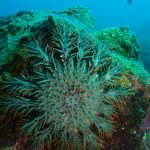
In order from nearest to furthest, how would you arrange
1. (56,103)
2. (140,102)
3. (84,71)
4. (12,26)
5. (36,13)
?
(56,103), (84,71), (140,102), (12,26), (36,13)

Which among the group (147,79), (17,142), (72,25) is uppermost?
(72,25)

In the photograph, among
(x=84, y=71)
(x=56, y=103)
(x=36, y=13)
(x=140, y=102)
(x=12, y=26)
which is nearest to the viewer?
(x=56, y=103)

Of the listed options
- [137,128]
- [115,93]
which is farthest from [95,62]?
[137,128]

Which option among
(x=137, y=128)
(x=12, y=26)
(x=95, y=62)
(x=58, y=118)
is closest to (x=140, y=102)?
(x=137, y=128)

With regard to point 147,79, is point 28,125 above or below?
below

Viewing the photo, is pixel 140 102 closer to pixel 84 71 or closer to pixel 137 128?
pixel 137 128

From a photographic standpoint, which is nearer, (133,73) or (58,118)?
(58,118)
